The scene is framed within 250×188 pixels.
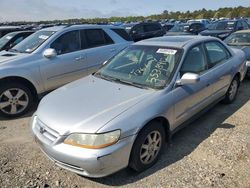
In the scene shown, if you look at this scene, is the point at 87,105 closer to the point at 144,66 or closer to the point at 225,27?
the point at 144,66

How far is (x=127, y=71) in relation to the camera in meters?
3.99

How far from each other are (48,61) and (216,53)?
3324mm

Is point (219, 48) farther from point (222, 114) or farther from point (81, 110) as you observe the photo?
point (81, 110)

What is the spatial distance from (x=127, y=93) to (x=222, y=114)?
245cm

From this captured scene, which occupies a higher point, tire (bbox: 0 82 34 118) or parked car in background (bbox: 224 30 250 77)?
parked car in background (bbox: 224 30 250 77)

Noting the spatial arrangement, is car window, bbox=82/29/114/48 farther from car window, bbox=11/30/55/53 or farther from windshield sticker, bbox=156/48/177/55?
windshield sticker, bbox=156/48/177/55

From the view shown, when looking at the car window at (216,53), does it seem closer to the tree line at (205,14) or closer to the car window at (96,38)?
the car window at (96,38)

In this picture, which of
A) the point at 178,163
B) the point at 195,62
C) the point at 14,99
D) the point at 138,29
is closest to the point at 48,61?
the point at 14,99

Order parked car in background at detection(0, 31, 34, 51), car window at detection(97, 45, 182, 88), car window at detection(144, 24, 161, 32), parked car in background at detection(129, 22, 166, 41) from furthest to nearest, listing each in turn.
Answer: car window at detection(144, 24, 161, 32) < parked car in background at detection(129, 22, 166, 41) < parked car in background at detection(0, 31, 34, 51) < car window at detection(97, 45, 182, 88)

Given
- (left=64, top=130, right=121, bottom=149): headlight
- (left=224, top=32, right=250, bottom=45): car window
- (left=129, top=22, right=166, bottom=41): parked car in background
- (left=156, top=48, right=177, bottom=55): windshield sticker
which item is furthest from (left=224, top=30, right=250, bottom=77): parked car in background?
(left=129, top=22, right=166, bottom=41): parked car in background

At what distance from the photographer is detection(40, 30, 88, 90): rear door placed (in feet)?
18.2

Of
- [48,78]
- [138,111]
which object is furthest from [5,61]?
[138,111]

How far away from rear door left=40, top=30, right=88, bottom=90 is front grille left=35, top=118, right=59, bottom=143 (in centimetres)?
237

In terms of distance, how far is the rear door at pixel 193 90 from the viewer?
145 inches
